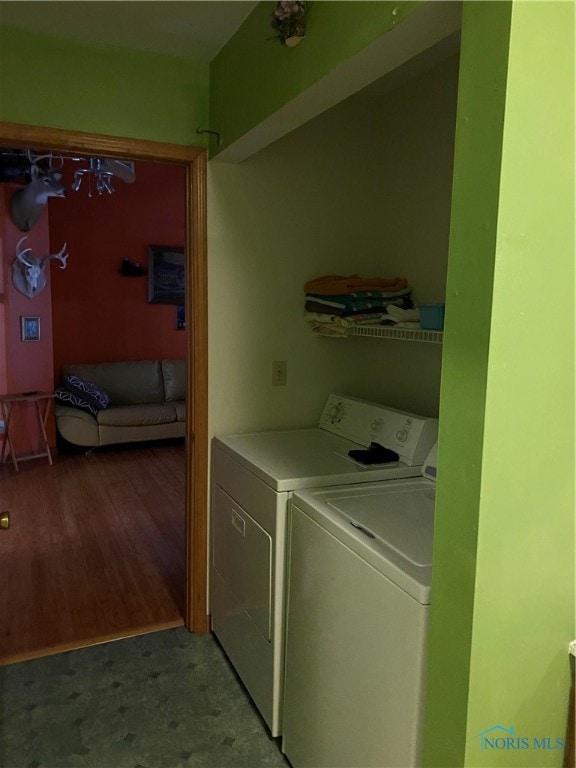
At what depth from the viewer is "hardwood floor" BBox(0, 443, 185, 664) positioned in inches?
102

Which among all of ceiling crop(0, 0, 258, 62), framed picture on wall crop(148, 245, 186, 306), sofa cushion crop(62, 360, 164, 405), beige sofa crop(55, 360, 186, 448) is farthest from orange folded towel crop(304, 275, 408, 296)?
framed picture on wall crop(148, 245, 186, 306)

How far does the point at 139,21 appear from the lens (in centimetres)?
197

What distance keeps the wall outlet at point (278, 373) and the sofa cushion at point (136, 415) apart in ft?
10.9

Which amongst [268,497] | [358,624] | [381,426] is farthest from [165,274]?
[358,624]

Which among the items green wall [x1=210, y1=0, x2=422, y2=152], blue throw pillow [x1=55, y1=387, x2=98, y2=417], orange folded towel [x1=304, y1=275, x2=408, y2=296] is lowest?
blue throw pillow [x1=55, y1=387, x2=98, y2=417]

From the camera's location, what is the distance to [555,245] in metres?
1.06

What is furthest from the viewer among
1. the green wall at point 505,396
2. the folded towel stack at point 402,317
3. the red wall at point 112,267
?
the red wall at point 112,267

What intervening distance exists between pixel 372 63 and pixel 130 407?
4.73 meters

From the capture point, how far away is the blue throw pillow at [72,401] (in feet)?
17.7

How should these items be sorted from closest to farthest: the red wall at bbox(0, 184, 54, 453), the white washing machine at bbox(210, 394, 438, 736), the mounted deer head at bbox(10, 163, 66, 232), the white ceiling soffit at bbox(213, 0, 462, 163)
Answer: the white ceiling soffit at bbox(213, 0, 462, 163), the white washing machine at bbox(210, 394, 438, 736), the mounted deer head at bbox(10, 163, 66, 232), the red wall at bbox(0, 184, 54, 453)

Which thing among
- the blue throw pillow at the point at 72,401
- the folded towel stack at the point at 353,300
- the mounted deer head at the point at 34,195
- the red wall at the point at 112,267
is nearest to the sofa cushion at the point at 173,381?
the red wall at the point at 112,267

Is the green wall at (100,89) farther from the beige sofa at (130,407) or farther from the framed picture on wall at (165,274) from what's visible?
the framed picture on wall at (165,274)

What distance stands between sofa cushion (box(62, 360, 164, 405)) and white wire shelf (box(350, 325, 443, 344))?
4.02m

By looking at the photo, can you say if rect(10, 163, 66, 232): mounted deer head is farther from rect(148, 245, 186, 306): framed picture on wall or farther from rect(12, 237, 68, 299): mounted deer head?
rect(148, 245, 186, 306): framed picture on wall
